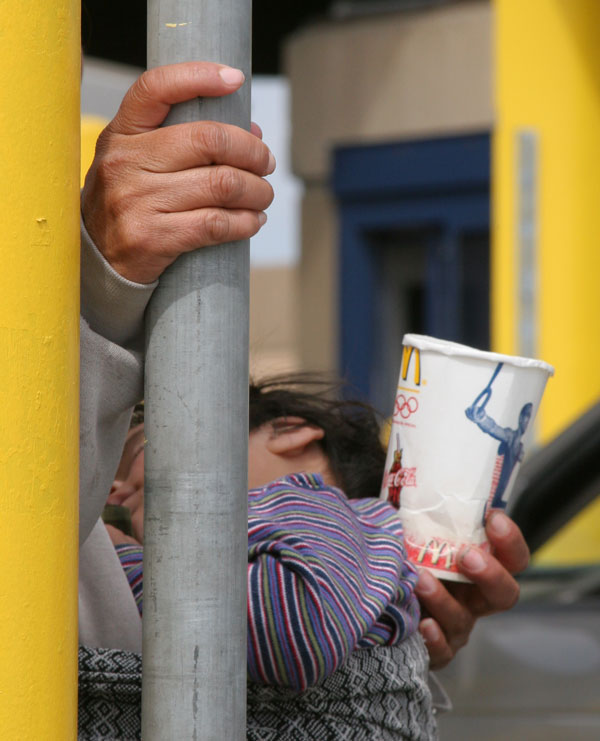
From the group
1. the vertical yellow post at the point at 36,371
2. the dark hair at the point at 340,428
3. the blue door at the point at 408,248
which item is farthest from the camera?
the blue door at the point at 408,248

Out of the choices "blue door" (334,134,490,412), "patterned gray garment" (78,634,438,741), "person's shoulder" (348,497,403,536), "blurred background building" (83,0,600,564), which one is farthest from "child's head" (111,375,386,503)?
"blue door" (334,134,490,412)

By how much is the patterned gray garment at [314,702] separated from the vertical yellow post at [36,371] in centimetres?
31

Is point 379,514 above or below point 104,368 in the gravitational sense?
below

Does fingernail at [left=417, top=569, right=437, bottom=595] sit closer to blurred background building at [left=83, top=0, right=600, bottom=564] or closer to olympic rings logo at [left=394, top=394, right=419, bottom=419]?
olympic rings logo at [left=394, top=394, right=419, bottom=419]

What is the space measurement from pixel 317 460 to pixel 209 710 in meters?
0.81

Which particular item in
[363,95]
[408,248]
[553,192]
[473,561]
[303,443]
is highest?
[363,95]

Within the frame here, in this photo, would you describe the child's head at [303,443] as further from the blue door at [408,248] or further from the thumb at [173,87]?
the blue door at [408,248]

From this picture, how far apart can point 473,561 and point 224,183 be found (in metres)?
0.74

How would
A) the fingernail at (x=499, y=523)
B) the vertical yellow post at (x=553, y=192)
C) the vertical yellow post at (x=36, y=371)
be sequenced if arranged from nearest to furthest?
the vertical yellow post at (x=36, y=371), the fingernail at (x=499, y=523), the vertical yellow post at (x=553, y=192)

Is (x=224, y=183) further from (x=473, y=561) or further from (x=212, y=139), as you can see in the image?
(x=473, y=561)

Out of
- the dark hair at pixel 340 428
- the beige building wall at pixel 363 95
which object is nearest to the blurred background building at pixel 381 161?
the beige building wall at pixel 363 95

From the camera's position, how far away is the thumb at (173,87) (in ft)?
3.29

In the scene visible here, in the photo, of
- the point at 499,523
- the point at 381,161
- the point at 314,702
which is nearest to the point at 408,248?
the point at 381,161

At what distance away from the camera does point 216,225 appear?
1.03 metres
